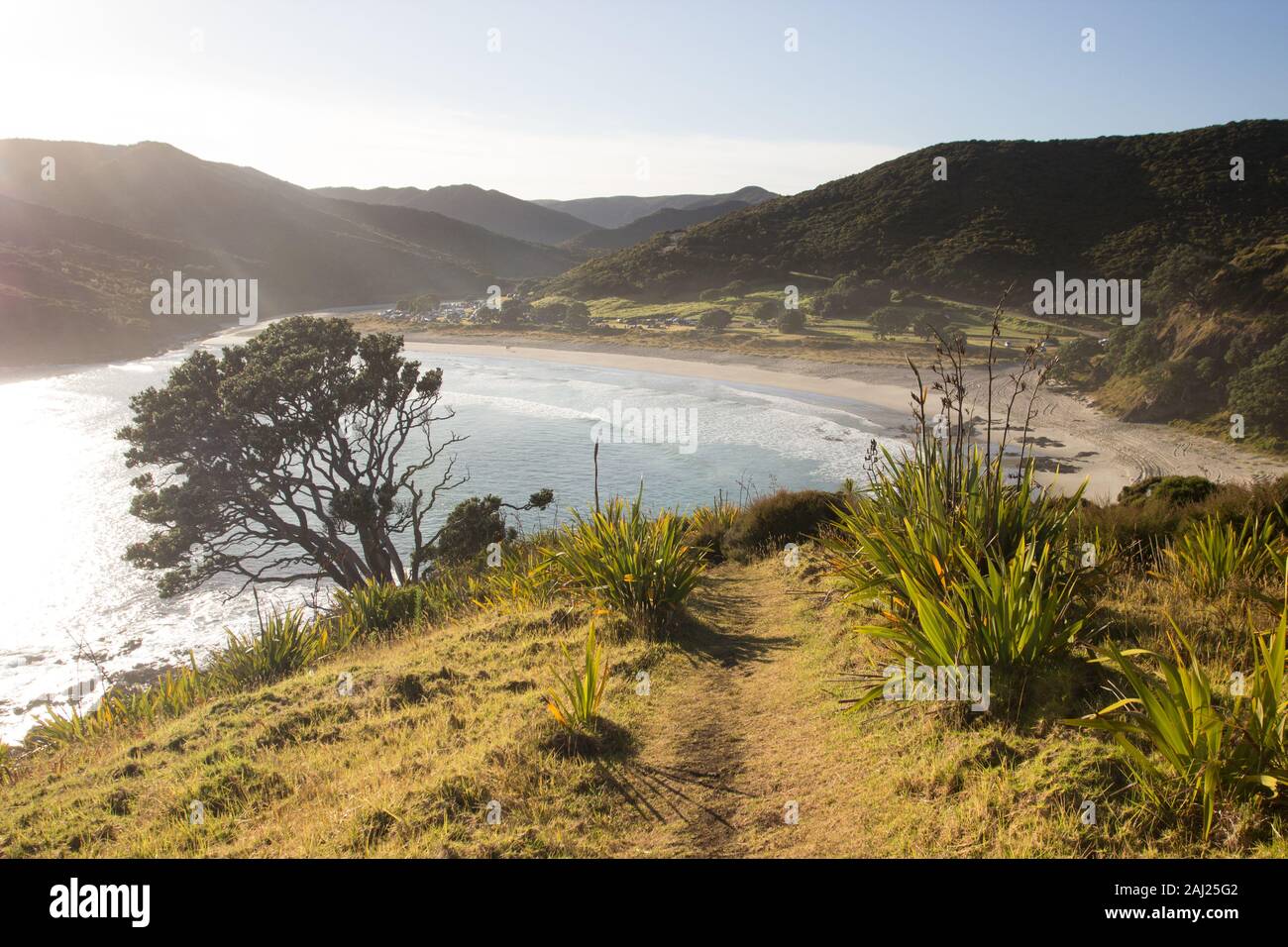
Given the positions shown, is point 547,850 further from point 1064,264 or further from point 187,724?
point 1064,264

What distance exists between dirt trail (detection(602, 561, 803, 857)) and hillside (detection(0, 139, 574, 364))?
2747 inches

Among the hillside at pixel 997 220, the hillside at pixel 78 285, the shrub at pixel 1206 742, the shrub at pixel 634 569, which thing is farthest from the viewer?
the hillside at pixel 997 220

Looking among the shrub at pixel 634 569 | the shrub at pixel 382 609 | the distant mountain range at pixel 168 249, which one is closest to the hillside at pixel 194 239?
the distant mountain range at pixel 168 249

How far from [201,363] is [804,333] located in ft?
144

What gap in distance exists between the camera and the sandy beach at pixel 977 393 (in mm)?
23484

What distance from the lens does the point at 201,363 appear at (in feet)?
54.2

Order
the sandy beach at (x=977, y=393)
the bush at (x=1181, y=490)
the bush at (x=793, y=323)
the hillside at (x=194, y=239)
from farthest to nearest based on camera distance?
1. the hillside at (x=194, y=239)
2. the bush at (x=793, y=323)
3. the sandy beach at (x=977, y=393)
4. the bush at (x=1181, y=490)

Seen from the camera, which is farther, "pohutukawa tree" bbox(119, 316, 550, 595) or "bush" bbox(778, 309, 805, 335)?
"bush" bbox(778, 309, 805, 335)

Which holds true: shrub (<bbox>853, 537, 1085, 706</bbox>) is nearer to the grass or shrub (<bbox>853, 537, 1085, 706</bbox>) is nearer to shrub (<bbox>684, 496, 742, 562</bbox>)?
the grass

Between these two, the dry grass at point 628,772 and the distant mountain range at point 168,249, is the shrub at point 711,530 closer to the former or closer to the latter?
the dry grass at point 628,772

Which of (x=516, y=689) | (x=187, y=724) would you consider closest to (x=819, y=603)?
(x=516, y=689)

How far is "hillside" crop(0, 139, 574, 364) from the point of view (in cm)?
7788

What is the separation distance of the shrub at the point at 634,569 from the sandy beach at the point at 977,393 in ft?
21.3

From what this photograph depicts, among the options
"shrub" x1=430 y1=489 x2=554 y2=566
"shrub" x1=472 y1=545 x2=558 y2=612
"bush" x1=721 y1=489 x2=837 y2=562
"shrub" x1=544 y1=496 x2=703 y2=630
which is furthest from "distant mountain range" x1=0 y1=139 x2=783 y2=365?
"shrub" x1=544 y1=496 x2=703 y2=630
